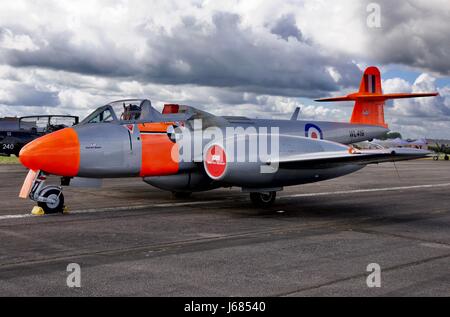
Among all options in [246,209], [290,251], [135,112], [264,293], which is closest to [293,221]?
[246,209]

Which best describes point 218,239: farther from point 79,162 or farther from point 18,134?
point 18,134

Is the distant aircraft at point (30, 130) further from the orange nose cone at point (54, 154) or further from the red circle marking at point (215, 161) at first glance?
the red circle marking at point (215, 161)

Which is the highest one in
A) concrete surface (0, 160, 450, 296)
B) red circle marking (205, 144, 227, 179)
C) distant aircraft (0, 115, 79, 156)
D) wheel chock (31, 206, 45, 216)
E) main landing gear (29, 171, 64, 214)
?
distant aircraft (0, 115, 79, 156)

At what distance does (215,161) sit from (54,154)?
323 centimetres

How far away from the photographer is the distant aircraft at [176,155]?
969 cm

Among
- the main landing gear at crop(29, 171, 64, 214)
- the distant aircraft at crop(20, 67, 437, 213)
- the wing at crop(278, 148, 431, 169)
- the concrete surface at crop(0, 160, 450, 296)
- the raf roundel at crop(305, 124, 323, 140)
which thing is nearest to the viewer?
the concrete surface at crop(0, 160, 450, 296)

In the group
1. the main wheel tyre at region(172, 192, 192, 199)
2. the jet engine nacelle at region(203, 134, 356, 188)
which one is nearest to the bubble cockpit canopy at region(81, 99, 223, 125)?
the jet engine nacelle at region(203, 134, 356, 188)

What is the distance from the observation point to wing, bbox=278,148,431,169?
9531 mm

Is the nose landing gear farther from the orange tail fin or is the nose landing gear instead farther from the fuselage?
the orange tail fin

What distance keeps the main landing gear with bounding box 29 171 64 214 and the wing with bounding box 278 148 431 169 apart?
4.64 meters

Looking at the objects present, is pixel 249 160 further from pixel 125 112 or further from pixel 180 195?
pixel 180 195

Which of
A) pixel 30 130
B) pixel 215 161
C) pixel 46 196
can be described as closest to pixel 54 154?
pixel 46 196

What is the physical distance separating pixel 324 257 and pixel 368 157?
3782mm

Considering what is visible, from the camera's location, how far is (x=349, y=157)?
994cm
